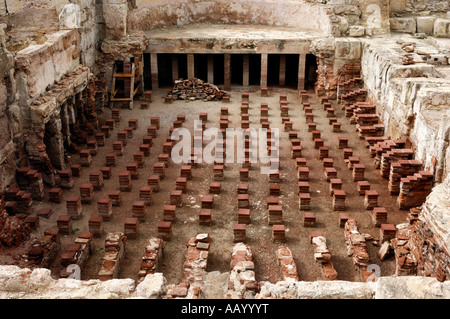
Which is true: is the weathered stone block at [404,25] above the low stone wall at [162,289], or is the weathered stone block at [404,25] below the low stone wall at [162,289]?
above

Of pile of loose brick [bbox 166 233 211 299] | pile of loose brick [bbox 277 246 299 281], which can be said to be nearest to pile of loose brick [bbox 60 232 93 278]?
pile of loose brick [bbox 166 233 211 299]

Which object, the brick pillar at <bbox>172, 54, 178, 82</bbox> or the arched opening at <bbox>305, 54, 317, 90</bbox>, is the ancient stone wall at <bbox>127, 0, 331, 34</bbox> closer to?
the arched opening at <bbox>305, 54, 317, 90</bbox>

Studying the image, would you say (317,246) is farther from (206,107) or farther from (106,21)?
(106,21)

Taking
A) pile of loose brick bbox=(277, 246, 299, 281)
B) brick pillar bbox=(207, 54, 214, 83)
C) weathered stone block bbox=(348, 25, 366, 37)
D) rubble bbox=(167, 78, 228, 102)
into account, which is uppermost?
weathered stone block bbox=(348, 25, 366, 37)

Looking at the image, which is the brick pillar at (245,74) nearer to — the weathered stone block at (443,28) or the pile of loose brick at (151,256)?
the weathered stone block at (443,28)

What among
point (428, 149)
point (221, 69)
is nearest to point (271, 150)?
point (428, 149)

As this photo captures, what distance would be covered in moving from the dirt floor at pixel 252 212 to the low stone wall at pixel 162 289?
3.06 m

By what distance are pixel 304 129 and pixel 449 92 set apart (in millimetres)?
4334

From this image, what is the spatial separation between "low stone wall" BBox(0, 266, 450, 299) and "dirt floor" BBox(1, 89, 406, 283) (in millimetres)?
3058

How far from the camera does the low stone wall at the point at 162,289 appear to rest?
4.96 meters

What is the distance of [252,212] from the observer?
10367 mm

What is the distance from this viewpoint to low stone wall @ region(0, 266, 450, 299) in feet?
16.3

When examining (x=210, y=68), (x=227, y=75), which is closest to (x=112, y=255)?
(x=227, y=75)

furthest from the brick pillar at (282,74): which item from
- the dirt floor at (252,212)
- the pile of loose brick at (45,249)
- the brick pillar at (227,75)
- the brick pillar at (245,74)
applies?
the pile of loose brick at (45,249)
